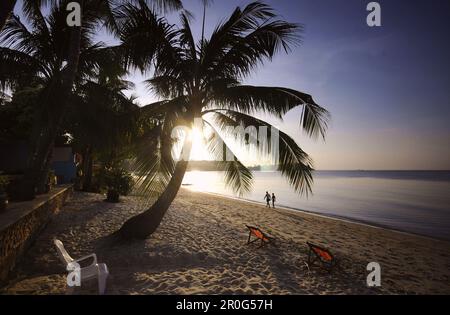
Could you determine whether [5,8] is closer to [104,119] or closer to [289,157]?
[104,119]

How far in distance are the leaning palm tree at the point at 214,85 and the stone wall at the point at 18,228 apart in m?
2.45

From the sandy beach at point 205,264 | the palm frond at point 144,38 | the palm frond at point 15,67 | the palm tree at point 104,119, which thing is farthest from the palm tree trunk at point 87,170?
the palm frond at point 144,38

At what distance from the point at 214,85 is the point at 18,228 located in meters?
5.04

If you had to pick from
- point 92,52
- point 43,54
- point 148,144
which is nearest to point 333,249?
point 148,144

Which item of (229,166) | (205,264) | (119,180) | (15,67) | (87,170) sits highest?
(15,67)

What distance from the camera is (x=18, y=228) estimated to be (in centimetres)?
423

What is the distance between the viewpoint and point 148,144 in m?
4.55

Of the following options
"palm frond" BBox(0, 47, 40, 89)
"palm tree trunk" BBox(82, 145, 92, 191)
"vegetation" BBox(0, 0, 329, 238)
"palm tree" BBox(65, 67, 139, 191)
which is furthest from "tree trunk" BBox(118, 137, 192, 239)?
"palm tree trunk" BBox(82, 145, 92, 191)

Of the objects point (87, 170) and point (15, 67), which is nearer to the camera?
point (15, 67)

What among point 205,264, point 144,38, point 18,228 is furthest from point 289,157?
point 18,228

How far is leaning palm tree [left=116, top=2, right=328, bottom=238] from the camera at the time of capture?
4.64m

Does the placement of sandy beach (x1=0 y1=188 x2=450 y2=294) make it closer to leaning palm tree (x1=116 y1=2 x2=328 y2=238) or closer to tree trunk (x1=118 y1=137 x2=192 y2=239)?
tree trunk (x1=118 y1=137 x2=192 y2=239)

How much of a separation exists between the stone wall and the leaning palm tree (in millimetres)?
2454
